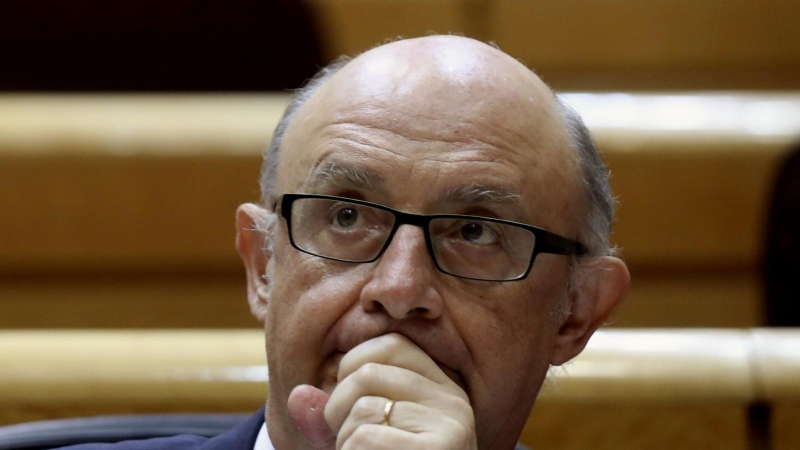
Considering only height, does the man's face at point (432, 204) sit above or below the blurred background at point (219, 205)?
above

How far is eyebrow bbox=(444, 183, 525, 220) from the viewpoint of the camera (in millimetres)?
830

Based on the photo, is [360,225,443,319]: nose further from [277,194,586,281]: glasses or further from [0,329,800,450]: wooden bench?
[0,329,800,450]: wooden bench

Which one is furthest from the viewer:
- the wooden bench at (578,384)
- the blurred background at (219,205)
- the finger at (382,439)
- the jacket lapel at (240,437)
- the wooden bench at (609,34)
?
the wooden bench at (609,34)

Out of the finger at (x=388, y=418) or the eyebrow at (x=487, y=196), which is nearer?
the finger at (x=388, y=418)

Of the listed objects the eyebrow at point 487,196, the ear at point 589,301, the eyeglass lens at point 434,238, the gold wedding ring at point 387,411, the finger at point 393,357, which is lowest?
the ear at point 589,301

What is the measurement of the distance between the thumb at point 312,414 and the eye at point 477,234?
186mm

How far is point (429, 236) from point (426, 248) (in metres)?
0.01

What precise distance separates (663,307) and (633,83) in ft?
1.71

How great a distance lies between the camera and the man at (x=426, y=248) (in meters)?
0.77

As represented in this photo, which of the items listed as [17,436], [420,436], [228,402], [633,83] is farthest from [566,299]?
[633,83]

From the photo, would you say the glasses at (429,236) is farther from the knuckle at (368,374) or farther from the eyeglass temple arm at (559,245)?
the knuckle at (368,374)

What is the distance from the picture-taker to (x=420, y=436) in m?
0.70

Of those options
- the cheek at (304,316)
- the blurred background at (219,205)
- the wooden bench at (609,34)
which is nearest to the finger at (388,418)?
the cheek at (304,316)

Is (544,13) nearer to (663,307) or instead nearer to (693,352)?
(663,307)
